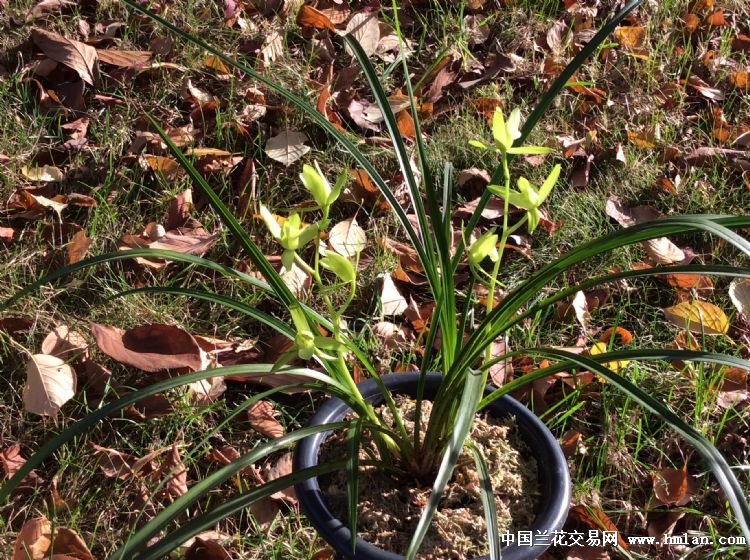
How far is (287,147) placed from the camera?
2.09 metres

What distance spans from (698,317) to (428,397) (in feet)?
2.43

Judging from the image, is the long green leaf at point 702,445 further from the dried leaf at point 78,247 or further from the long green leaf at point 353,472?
the dried leaf at point 78,247

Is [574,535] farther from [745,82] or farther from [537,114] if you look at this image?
[745,82]

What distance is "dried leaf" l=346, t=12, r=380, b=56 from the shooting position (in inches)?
94.5

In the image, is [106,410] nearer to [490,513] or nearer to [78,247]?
[490,513]

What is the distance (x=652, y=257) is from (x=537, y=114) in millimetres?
898

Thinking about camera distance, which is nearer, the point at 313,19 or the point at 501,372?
the point at 501,372

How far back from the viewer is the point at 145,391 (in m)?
1.06

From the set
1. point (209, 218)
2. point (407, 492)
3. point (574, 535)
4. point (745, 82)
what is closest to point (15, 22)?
point (209, 218)

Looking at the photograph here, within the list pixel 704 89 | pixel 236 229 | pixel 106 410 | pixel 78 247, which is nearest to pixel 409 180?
pixel 236 229

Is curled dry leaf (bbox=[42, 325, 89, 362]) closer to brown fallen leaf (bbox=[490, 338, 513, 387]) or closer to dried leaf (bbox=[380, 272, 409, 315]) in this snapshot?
dried leaf (bbox=[380, 272, 409, 315])

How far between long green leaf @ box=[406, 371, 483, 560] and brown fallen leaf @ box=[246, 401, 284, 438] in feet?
2.32

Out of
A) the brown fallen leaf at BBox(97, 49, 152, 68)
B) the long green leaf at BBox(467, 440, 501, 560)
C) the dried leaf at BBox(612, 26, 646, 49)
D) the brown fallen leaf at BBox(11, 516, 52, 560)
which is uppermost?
the dried leaf at BBox(612, 26, 646, 49)

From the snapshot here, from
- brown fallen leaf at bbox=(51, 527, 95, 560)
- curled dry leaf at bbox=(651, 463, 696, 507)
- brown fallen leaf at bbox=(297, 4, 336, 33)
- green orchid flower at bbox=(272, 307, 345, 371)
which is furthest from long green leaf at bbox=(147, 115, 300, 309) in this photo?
brown fallen leaf at bbox=(297, 4, 336, 33)
